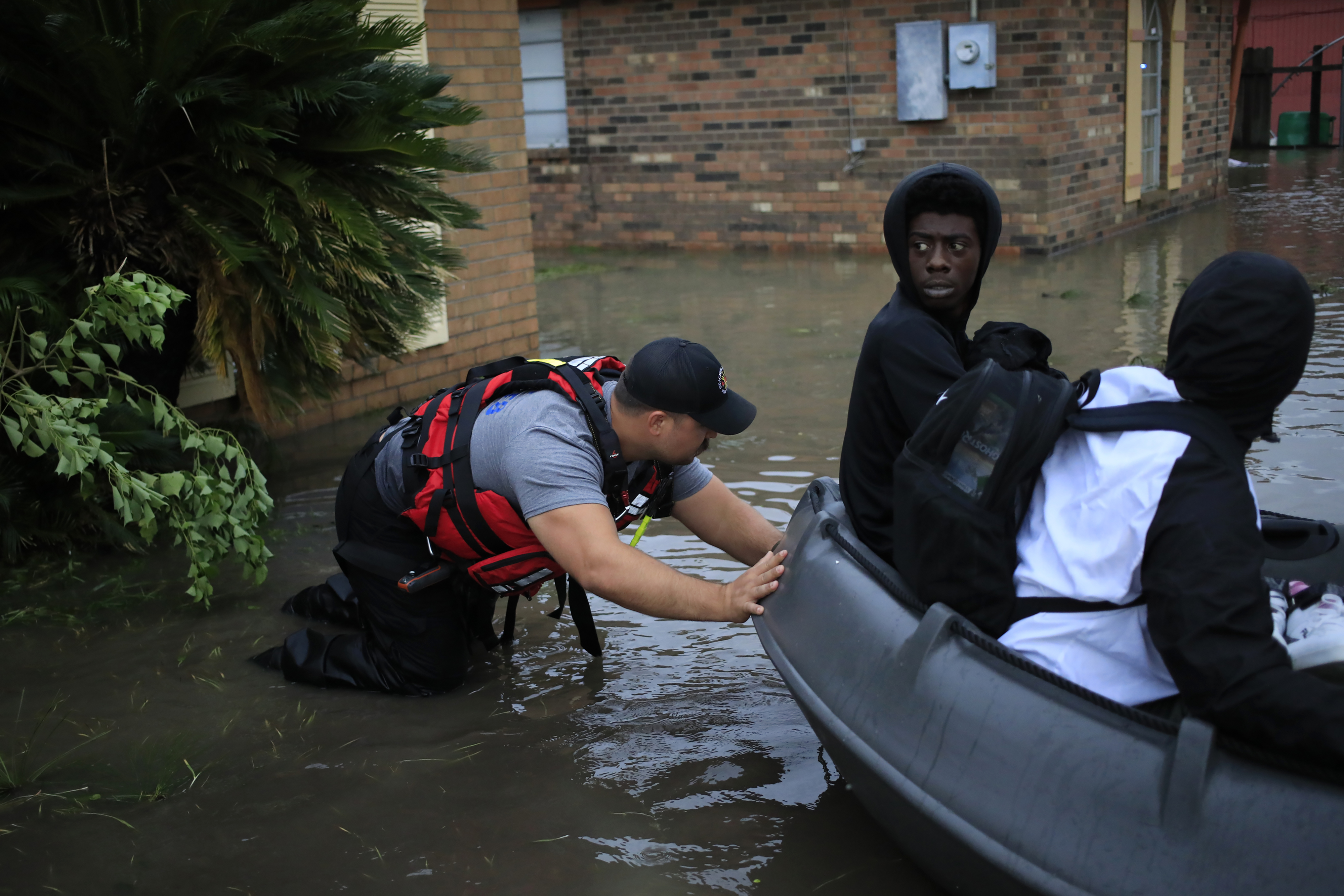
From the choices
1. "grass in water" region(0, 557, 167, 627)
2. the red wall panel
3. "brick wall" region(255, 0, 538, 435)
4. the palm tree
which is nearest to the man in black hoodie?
the palm tree

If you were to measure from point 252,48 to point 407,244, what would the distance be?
105cm

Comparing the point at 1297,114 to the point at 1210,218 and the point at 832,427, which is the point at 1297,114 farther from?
the point at 832,427

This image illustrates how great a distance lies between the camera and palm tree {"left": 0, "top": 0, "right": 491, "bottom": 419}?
4.27 m

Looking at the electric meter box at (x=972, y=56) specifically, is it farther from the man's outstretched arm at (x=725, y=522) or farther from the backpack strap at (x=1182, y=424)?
the backpack strap at (x=1182, y=424)

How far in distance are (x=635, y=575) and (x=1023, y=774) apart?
1216 millimetres

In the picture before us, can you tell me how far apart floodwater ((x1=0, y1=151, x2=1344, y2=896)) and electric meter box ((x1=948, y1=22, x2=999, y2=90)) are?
6654 mm

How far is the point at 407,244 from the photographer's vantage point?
5.12 metres

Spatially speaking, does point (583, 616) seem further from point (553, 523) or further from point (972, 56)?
point (972, 56)

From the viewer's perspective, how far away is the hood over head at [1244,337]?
207cm

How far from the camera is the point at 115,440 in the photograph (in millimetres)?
4453

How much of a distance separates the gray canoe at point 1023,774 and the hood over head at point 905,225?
2.49 ft

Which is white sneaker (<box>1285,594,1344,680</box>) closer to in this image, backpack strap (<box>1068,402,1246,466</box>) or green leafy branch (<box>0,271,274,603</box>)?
backpack strap (<box>1068,402,1246,466</box>)

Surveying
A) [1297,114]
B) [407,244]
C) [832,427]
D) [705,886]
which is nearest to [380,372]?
[407,244]

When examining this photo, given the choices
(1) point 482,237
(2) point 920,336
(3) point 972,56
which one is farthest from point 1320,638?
(3) point 972,56
